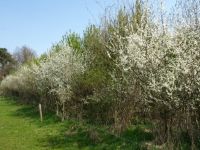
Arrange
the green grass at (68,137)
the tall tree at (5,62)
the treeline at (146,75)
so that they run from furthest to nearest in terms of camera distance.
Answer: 1. the tall tree at (5,62)
2. the green grass at (68,137)
3. the treeline at (146,75)

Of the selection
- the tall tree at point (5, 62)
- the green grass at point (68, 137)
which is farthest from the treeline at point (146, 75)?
the tall tree at point (5, 62)

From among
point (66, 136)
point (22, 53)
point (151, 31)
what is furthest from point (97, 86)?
point (22, 53)

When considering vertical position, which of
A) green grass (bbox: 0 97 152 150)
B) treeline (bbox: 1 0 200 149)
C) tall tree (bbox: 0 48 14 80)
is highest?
tall tree (bbox: 0 48 14 80)

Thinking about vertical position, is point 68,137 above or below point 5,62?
below

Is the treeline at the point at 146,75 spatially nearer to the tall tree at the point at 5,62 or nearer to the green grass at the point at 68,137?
the green grass at the point at 68,137

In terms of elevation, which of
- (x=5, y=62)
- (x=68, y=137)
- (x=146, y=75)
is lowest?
(x=68, y=137)

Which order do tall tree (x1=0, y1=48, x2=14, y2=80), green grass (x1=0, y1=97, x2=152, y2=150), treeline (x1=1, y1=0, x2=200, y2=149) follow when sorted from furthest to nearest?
tall tree (x1=0, y1=48, x2=14, y2=80)
green grass (x1=0, y1=97, x2=152, y2=150)
treeline (x1=1, y1=0, x2=200, y2=149)

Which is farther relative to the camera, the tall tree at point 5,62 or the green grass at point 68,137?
the tall tree at point 5,62

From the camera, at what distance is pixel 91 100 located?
24.7 m

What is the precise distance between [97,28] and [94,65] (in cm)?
218

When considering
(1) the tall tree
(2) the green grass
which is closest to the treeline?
(2) the green grass

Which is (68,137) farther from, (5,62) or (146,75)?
(5,62)

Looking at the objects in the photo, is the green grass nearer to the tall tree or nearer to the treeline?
the treeline

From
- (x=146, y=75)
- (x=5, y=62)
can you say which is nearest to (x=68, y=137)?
(x=146, y=75)
